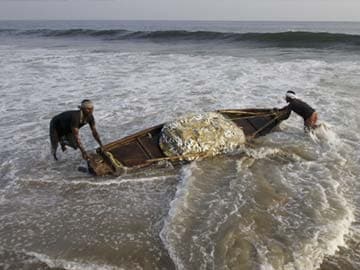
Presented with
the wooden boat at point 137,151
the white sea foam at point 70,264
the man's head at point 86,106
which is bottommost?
the white sea foam at point 70,264

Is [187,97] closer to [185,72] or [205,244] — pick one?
[185,72]

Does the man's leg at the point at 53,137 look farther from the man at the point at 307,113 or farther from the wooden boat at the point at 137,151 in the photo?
the man at the point at 307,113

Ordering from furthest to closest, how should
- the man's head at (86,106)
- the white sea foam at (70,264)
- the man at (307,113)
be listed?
the man at (307,113) < the man's head at (86,106) < the white sea foam at (70,264)

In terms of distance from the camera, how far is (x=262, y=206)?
18.5 ft

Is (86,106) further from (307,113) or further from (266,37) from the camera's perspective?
(266,37)

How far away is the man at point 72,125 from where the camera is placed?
6.59 meters

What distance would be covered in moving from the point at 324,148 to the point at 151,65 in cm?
1243

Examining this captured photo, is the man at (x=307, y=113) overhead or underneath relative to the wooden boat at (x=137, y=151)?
overhead

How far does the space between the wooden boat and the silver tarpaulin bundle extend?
15cm

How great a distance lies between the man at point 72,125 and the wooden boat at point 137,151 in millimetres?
247

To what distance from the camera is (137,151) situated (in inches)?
281

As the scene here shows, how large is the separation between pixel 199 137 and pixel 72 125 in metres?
2.18

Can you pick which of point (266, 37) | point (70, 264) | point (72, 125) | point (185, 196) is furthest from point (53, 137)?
point (266, 37)

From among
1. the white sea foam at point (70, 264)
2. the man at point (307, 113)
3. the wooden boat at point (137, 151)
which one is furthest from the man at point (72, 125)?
the man at point (307, 113)
